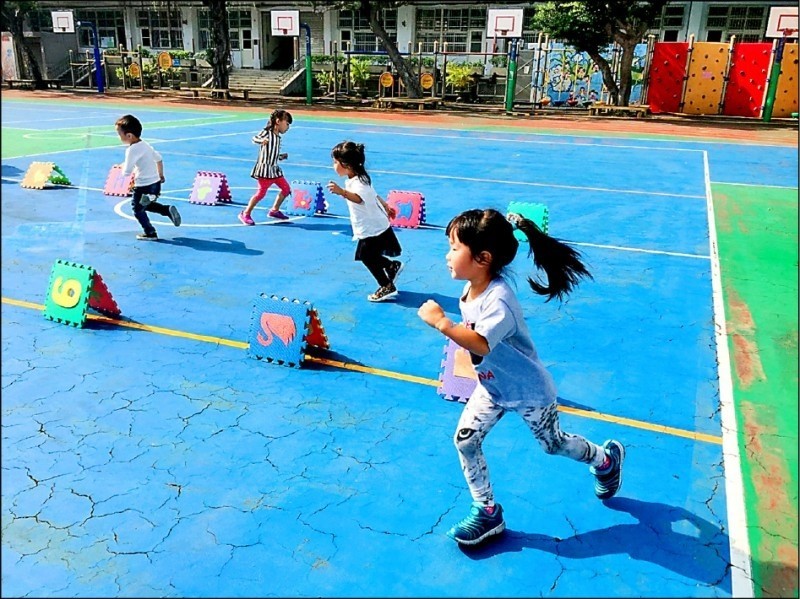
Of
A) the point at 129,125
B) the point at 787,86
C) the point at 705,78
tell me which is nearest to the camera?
the point at 129,125

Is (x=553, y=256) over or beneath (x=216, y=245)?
over

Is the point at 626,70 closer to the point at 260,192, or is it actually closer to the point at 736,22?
the point at 736,22

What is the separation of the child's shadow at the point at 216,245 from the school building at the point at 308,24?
28.6 metres

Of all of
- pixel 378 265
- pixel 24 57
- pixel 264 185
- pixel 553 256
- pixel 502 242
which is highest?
pixel 24 57

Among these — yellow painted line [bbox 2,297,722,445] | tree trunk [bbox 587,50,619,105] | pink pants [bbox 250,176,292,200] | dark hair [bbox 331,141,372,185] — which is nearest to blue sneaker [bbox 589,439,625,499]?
yellow painted line [bbox 2,297,722,445]

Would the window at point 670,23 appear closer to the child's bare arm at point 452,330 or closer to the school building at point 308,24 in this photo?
the school building at point 308,24

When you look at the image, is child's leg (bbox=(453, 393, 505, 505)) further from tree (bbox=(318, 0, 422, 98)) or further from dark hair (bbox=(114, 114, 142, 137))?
tree (bbox=(318, 0, 422, 98))

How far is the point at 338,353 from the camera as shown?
19.3 feet

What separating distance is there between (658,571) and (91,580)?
2.74m

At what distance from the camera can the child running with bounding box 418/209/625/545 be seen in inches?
120

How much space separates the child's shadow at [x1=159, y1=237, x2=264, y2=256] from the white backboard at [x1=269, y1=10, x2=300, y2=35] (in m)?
27.1

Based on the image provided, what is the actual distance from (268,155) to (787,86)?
26451 mm

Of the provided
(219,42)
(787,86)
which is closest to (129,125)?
(219,42)

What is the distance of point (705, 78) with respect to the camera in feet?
96.0
